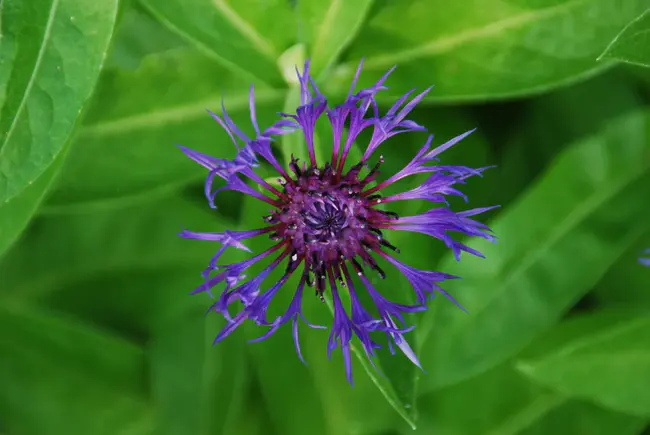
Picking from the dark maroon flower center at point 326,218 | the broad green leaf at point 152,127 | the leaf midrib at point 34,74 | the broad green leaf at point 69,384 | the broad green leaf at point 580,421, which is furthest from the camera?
the broad green leaf at point 69,384

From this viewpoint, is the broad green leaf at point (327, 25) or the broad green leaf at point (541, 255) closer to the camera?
the broad green leaf at point (327, 25)

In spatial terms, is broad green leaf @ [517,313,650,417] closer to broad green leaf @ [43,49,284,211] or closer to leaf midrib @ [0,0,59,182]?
broad green leaf @ [43,49,284,211]

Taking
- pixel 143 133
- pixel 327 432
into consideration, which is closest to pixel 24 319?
pixel 143 133

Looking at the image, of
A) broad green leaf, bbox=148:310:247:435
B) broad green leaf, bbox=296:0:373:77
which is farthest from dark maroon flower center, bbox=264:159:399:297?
broad green leaf, bbox=148:310:247:435

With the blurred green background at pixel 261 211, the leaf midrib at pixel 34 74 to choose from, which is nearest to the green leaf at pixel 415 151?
the blurred green background at pixel 261 211

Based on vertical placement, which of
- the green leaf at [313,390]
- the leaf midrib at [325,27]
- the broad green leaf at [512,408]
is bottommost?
the broad green leaf at [512,408]

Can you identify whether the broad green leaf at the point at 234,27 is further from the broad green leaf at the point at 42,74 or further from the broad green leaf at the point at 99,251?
the broad green leaf at the point at 99,251

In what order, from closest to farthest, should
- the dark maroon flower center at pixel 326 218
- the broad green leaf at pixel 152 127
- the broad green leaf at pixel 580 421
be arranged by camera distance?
the dark maroon flower center at pixel 326 218
the broad green leaf at pixel 152 127
the broad green leaf at pixel 580 421
